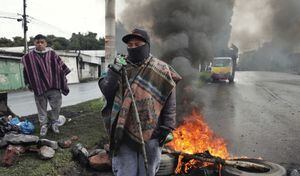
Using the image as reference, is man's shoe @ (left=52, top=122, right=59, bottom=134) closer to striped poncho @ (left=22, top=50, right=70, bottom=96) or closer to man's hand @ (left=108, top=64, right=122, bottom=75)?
striped poncho @ (left=22, top=50, right=70, bottom=96)

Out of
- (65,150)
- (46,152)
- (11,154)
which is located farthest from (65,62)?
(11,154)

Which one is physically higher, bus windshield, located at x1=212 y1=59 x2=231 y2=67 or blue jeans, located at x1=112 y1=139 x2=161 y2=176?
bus windshield, located at x1=212 y1=59 x2=231 y2=67

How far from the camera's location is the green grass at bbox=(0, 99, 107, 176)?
4570mm

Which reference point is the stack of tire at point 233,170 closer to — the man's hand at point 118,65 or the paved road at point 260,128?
the paved road at point 260,128

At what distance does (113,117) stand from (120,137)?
22cm

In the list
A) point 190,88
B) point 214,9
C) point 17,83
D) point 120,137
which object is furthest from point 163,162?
point 17,83

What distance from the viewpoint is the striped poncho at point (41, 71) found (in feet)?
19.6

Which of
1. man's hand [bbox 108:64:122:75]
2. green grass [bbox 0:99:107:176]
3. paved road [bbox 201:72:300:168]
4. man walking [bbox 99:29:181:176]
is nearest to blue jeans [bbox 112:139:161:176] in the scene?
man walking [bbox 99:29:181:176]

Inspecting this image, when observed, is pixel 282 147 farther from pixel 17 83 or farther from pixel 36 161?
pixel 17 83

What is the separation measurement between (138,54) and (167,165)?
254cm

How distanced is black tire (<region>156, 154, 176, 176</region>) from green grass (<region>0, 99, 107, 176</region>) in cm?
148

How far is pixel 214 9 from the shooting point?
11867mm

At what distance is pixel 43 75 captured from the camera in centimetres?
599

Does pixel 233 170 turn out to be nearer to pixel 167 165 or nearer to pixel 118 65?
pixel 167 165
